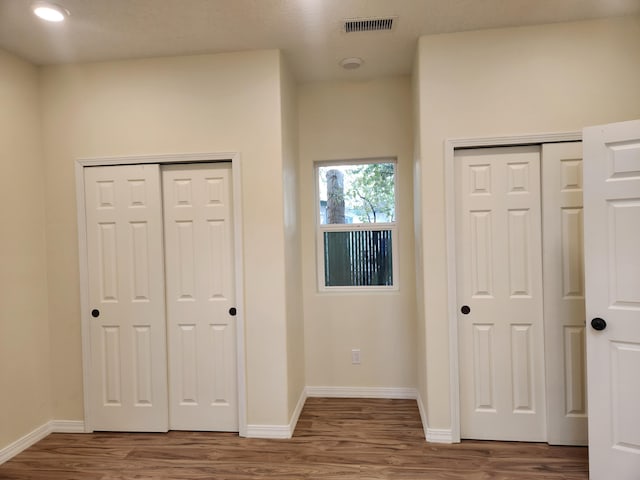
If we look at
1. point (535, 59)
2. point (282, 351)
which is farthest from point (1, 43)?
point (535, 59)

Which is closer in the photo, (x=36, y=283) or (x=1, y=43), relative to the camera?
(x=1, y=43)

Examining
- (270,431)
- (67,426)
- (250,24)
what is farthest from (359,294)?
(67,426)

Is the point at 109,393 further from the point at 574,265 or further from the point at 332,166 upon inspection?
the point at 574,265

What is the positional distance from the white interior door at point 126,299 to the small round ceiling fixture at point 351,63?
5.43 feet

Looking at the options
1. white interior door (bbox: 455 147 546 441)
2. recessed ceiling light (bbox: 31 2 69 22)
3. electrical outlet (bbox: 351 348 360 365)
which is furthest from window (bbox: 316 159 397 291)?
recessed ceiling light (bbox: 31 2 69 22)

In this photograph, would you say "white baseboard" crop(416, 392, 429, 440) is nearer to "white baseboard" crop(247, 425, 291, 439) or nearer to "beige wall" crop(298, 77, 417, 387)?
"beige wall" crop(298, 77, 417, 387)

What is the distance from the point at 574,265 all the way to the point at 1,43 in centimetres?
409

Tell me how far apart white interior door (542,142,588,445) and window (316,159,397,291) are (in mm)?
1263

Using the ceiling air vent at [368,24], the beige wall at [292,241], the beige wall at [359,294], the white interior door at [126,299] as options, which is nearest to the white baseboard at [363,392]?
the beige wall at [359,294]

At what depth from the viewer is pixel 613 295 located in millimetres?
2135

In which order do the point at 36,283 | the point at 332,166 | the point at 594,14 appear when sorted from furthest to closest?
1. the point at 332,166
2. the point at 36,283
3. the point at 594,14

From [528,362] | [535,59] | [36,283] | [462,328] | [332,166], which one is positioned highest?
[535,59]

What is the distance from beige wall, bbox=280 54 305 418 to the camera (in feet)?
9.59

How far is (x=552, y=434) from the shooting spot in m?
2.61
